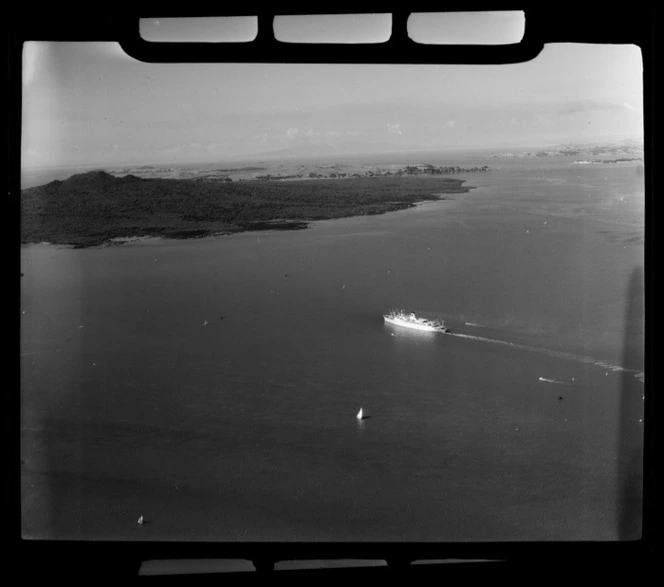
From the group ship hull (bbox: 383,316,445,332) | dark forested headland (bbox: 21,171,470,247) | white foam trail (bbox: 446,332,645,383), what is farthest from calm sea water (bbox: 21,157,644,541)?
dark forested headland (bbox: 21,171,470,247)

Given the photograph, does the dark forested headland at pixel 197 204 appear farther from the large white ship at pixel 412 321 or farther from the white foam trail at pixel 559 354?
the white foam trail at pixel 559 354

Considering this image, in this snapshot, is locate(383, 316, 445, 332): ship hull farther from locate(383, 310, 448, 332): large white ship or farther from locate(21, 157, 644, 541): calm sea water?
locate(21, 157, 644, 541): calm sea water

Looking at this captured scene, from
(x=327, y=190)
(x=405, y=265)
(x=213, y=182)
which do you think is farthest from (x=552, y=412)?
(x=213, y=182)

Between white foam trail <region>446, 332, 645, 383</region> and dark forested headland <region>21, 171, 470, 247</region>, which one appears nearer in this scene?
white foam trail <region>446, 332, 645, 383</region>

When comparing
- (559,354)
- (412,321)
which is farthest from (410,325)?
(559,354)

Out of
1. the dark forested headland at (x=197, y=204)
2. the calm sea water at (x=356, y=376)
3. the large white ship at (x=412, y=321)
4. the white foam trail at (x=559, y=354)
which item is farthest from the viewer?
the dark forested headland at (x=197, y=204)

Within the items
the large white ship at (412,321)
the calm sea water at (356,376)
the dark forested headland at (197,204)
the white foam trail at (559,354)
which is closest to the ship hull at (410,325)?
the large white ship at (412,321)
